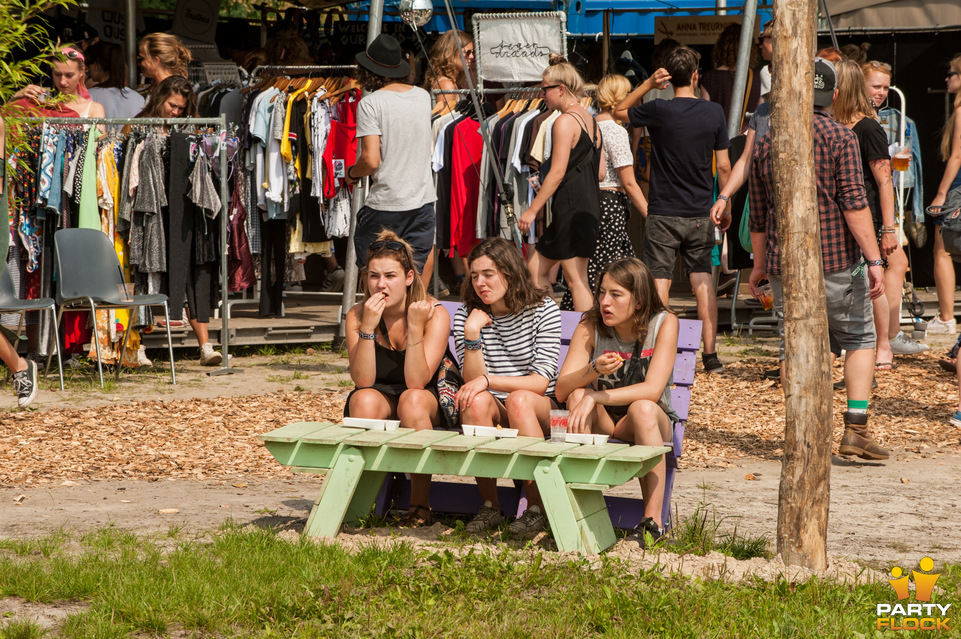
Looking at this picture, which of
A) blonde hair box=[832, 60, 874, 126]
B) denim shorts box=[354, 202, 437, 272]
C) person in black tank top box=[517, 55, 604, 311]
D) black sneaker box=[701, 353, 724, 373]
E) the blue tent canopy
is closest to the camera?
blonde hair box=[832, 60, 874, 126]

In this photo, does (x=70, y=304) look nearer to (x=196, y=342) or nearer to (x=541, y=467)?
(x=196, y=342)

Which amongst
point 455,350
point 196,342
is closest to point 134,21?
point 196,342

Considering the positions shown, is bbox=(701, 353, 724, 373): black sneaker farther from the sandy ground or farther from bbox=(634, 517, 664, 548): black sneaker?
bbox=(634, 517, 664, 548): black sneaker

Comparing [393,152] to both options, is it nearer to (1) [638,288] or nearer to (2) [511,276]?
(2) [511,276]

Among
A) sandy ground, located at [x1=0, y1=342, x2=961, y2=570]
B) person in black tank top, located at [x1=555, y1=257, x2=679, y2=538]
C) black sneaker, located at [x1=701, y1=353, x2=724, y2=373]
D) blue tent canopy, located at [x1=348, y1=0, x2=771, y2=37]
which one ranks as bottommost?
sandy ground, located at [x1=0, y1=342, x2=961, y2=570]

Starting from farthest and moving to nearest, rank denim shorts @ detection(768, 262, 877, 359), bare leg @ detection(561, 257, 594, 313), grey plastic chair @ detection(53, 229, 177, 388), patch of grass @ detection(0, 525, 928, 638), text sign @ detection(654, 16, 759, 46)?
text sign @ detection(654, 16, 759, 46)
grey plastic chair @ detection(53, 229, 177, 388)
bare leg @ detection(561, 257, 594, 313)
denim shorts @ detection(768, 262, 877, 359)
patch of grass @ detection(0, 525, 928, 638)

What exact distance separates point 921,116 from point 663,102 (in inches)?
193

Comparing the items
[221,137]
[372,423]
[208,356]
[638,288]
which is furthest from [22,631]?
[221,137]

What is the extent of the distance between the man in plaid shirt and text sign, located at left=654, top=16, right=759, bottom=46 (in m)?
6.27

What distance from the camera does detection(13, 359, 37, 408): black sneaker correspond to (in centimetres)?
687

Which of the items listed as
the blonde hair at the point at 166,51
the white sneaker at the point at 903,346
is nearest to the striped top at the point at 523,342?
the white sneaker at the point at 903,346

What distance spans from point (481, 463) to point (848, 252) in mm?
2665

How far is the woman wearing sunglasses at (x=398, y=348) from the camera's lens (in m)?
4.64

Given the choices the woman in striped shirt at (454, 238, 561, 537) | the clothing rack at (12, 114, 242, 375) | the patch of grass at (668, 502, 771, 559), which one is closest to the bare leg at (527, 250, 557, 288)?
the clothing rack at (12, 114, 242, 375)
